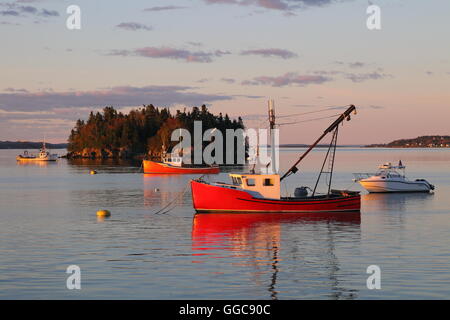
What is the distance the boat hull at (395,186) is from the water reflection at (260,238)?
27.3 meters

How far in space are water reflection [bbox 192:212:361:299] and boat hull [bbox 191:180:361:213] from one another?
580 mm

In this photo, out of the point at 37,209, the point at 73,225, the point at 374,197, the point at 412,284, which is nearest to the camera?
the point at 412,284

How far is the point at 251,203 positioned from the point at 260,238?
494 inches

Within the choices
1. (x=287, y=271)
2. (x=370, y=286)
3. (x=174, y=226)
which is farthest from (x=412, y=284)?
(x=174, y=226)

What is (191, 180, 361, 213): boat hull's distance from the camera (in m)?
Result: 55.2

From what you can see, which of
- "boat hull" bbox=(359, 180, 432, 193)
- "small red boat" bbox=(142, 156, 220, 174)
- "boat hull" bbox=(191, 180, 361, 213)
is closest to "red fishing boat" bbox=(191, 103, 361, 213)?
"boat hull" bbox=(191, 180, 361, 213)

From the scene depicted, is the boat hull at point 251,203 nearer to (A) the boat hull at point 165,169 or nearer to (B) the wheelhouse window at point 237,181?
(B) the wheelhouse window at point 237,181

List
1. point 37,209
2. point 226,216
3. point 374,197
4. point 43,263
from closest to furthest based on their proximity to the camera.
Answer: point 43,263 < point 226,216 < point 37,209 < point 374,197

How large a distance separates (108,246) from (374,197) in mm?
46678

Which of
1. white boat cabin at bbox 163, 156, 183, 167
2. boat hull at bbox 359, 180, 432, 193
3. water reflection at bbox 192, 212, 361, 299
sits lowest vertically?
water reflection at bbox 192, 212, 361, 299

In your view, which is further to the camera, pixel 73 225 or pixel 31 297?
pixel 73 225

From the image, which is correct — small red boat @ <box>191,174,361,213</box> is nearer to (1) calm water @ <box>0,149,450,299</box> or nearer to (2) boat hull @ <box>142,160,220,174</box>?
(1) calm water @ <box>0,149,450,299</box>

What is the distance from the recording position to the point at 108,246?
39.4 meters
